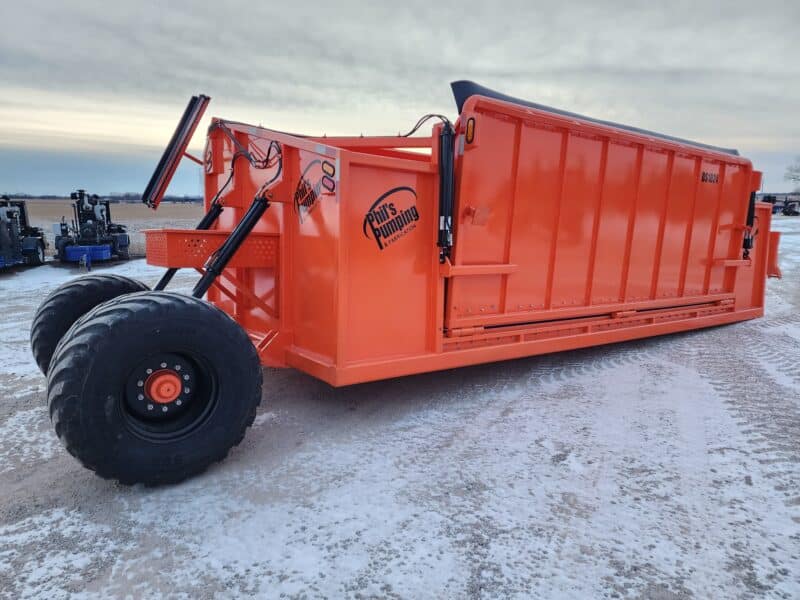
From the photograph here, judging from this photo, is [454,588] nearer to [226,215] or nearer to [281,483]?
[281,483]

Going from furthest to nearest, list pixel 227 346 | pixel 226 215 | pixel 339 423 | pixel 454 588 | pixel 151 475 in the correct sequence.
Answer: pixel 226 215, pixel 339 423, pixel 227 346, pixel 151 475, pixel 454 588

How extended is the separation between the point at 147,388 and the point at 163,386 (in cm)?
8

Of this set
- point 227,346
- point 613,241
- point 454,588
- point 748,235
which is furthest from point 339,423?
point 748,235

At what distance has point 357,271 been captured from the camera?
3.94m

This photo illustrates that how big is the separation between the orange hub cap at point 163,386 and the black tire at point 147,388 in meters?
0.01

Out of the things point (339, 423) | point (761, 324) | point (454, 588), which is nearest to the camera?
point (454, 588)

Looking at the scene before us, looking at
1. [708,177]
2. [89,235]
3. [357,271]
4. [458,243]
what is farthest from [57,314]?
[89,235]

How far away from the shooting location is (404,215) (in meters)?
4.14

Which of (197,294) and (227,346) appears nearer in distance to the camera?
(227,346)

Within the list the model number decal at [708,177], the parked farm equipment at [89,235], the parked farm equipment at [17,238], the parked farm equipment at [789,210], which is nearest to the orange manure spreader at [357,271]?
the model number decal at [708,177]

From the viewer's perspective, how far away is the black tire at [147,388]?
9.05 ft

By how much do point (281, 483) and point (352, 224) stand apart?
1.80 m

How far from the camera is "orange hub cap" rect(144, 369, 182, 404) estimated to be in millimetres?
3043

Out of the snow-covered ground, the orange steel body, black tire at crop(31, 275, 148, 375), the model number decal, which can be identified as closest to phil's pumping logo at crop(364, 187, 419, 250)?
the orange steel body
